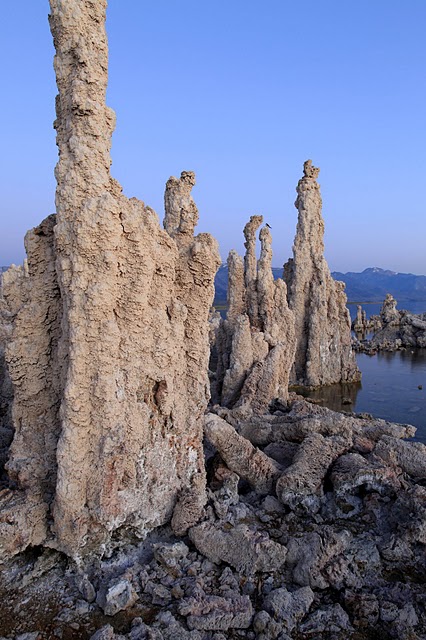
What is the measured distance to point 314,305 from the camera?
2192 cm

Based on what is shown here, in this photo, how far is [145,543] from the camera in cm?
636

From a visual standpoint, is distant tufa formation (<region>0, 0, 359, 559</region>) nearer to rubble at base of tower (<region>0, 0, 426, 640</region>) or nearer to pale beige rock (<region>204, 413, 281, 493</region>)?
rubble at base of tower (<region>0, 0, 426, 640</region>)

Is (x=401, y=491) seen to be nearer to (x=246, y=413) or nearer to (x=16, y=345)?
(x=246, y=413)

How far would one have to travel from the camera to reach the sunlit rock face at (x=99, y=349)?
230 inches

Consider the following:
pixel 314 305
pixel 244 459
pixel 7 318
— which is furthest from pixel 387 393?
pixel 7 318

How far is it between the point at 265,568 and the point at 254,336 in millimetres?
9435

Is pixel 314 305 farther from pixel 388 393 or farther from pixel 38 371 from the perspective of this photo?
pixel 38 371

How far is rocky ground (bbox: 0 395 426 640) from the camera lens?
16.3 ft

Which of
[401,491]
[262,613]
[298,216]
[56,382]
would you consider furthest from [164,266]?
[298,216]

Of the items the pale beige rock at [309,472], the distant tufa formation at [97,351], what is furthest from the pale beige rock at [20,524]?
the pale beige rock at [309,472]

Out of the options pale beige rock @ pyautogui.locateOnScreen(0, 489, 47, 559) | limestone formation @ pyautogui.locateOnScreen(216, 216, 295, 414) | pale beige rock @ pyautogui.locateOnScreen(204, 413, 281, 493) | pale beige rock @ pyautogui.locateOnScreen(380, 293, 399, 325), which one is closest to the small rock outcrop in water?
pale beige rock @ pyautogui.locateOnScreen(380, 293, 399, 325)

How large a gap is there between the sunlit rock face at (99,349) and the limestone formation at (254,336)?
5606 millimetres

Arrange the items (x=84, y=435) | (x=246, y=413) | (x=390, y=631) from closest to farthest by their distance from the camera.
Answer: (x=390, y=631) < (x=84, y=435) < (x=246, y=413)

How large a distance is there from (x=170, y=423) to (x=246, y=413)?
530 cm
